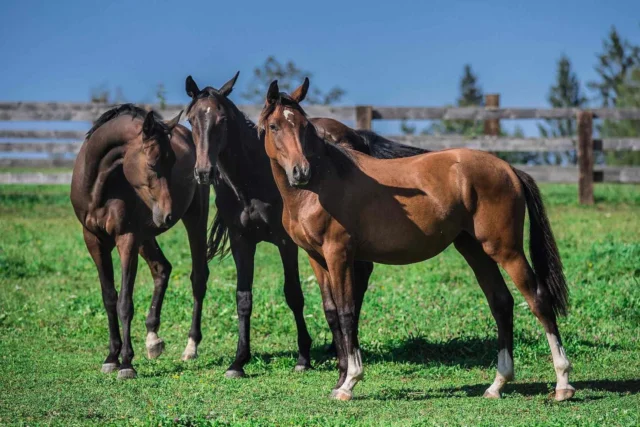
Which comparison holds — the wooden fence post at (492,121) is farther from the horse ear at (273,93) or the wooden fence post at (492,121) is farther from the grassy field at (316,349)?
the horse ear at (273,93)

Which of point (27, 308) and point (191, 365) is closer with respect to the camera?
point (191, 365)

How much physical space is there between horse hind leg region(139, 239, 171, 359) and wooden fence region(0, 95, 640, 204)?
8659 mm

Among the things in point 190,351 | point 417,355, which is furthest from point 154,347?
point 417,355

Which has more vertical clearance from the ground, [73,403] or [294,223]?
[294,223]

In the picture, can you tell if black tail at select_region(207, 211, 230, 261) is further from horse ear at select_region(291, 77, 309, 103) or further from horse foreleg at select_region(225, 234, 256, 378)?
horse ear at select_region(291, 77, 309, 103)

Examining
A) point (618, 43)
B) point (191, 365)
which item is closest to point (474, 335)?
point (191, 365)

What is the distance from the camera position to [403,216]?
685 centimetres

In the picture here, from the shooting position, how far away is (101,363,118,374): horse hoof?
7.90m

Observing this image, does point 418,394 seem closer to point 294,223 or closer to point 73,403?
point 294,223

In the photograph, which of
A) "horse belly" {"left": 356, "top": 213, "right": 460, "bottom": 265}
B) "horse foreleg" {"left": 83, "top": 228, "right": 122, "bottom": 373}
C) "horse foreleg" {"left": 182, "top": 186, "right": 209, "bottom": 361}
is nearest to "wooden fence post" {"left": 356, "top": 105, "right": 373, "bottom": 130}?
"horse foreleg" {"left": 182, "top": 186, "right": 209, "bottom": 361}

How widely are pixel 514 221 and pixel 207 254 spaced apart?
12.8 feet

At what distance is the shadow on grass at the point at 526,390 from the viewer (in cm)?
682

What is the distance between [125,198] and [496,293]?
Result: 349cm

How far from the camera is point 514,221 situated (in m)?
6.74
